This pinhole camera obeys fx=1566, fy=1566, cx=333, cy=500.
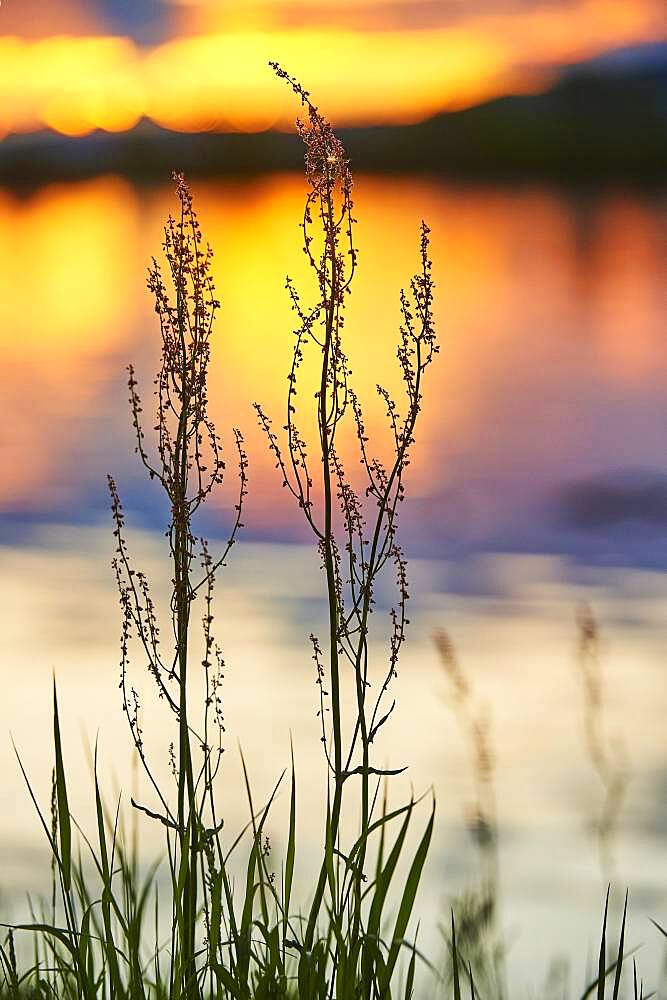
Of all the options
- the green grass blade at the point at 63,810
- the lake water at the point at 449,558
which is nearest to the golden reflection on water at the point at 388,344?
the lake water at the point at 449,558

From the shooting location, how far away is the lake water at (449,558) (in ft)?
18.1

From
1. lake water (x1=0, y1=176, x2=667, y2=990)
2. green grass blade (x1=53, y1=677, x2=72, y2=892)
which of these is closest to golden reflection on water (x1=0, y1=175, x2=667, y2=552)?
lake water (x1=0, y1=176, x2=667, y2=990)

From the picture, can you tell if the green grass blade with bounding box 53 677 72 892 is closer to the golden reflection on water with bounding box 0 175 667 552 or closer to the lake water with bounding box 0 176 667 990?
the lake water with bounding box 0 176 667 990

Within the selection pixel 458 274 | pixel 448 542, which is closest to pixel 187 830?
pixel 448 542

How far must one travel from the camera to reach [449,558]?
12227 millimetres

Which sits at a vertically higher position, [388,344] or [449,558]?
[388,344]

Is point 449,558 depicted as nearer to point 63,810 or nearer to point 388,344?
point 63,810

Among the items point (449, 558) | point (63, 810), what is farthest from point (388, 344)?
point (63, 810)

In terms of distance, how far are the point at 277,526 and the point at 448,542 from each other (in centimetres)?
165

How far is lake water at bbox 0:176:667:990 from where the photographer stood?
5.52 metres

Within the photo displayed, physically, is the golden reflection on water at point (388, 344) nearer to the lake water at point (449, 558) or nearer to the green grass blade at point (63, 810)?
the lake water at point (449, 558)

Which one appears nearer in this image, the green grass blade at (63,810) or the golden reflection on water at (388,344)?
the green grass blade at (63,810)

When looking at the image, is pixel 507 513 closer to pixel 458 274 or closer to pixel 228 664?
pixel 228 664

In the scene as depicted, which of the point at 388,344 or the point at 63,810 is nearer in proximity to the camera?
the point at 63,810
